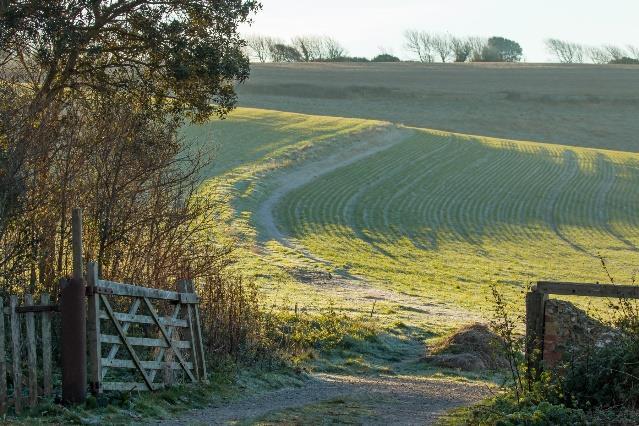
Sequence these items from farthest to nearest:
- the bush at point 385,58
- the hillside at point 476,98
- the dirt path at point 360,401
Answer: the bush at point 385,58, the hillside at point 476,98, the dirt path at point 360,401

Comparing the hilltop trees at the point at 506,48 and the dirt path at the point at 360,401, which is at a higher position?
the hilltop trees at the point at 506,48

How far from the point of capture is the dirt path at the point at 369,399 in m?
13.3

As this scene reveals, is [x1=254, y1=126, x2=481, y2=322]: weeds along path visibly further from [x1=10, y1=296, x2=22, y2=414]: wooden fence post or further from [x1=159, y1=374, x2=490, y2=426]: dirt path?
[x1=10, y1=296, x2=22, y2=414]: wooden fence post

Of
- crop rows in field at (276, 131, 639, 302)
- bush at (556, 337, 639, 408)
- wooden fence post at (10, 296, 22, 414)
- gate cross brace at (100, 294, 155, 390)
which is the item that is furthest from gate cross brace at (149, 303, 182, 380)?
crop rows in field at (276, 131, 639, 302)

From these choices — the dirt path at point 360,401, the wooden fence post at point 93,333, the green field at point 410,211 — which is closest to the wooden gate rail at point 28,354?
the wooden fence post at point 93,333

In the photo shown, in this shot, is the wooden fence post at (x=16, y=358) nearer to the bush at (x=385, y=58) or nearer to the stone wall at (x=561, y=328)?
the stone wall at (x=561, y=328)

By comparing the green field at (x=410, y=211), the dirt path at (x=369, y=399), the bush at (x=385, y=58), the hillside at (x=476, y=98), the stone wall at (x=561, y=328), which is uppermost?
the bush at (x=385, y=58)

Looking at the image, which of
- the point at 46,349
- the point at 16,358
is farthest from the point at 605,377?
the point at 16,358

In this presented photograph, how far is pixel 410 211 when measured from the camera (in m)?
52.6

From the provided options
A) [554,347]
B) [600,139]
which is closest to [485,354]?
[554,347]

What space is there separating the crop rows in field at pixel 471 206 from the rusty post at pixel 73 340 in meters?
24.9

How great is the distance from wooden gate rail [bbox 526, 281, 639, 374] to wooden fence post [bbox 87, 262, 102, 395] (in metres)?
5.55

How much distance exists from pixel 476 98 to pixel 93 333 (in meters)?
96.9

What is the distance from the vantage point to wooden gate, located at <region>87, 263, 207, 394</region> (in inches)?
513
